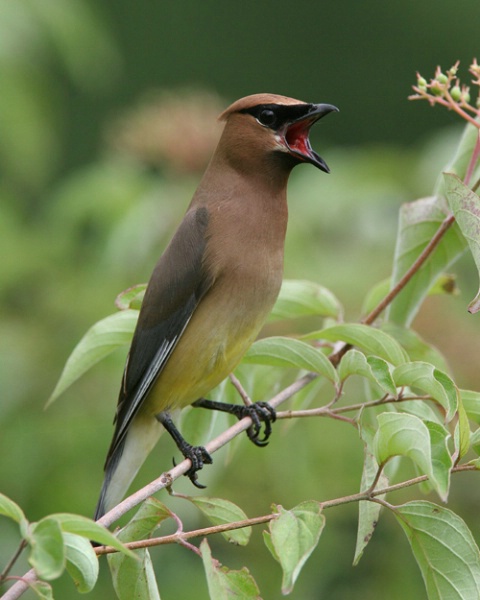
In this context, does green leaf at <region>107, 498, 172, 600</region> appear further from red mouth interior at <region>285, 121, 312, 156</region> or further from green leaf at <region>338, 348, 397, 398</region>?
red mouth interior at <region>285, 121, 312, 156</region>

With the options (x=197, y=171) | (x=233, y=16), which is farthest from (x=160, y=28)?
(x=197, y=171)

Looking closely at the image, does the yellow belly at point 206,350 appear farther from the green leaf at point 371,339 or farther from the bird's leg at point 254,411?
the green leaf at point 371,339

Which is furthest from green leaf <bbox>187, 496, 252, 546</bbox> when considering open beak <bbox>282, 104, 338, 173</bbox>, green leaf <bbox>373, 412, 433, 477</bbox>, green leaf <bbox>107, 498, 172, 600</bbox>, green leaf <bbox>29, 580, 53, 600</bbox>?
open beak <bbox>282, 104, 338, 173</bbox>

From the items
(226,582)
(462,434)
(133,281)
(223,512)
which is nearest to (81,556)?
(226,582)

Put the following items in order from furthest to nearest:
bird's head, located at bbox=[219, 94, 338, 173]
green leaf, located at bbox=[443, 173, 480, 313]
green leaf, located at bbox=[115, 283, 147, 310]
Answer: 1. bird's head, located at bbox=[219, 94, 338, 173]
2. green leaf, located at bbox=[115, 283, 147, 310]
3. green leaf, located at bbox=[443, 173, 480, 313]

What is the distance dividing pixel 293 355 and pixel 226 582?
565 millimetres

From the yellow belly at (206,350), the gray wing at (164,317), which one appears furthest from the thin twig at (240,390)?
the gray wing at (164,317)

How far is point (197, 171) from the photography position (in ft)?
13.7

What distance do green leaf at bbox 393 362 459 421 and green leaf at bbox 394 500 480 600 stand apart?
0.16 m

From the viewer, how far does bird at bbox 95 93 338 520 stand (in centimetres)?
269

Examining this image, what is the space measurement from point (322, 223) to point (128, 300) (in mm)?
1801

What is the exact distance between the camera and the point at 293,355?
2168 millimetres

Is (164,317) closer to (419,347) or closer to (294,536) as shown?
(419,347)

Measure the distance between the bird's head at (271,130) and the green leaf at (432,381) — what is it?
35.9 inches
